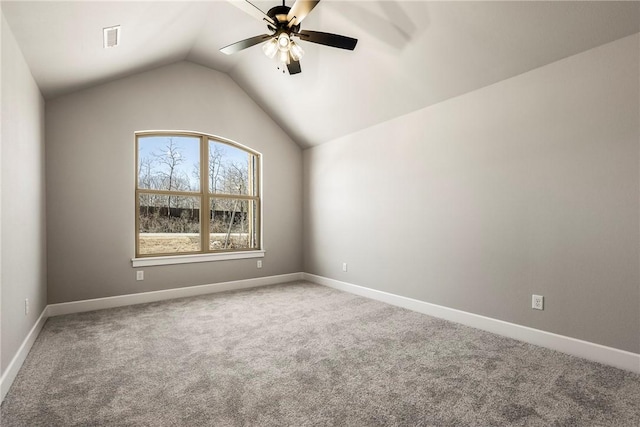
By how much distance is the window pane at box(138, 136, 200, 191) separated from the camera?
4.25m

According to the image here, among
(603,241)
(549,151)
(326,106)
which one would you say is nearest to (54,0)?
(326,106)

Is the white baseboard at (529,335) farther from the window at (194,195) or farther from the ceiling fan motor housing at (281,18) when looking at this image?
the ceiling fan motor housing at (281,18)

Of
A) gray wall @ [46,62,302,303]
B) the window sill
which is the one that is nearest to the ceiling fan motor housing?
gray wall @ [46,62,302,303]

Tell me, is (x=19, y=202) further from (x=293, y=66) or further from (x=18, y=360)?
(x=293, y=66)

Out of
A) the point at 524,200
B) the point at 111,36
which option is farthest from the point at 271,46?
the point at 524,200

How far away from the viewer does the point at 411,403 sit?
1.83 meters

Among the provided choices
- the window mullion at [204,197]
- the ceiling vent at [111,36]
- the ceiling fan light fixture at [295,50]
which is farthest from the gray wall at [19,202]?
the ceiling fan light fixture at [295,50]

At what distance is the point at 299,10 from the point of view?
7.11ft

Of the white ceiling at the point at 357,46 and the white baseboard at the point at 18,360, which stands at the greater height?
the white ceiling at the point at 357,46

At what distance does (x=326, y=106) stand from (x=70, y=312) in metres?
4.04

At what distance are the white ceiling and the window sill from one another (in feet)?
7.08

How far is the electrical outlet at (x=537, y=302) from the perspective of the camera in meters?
2.68

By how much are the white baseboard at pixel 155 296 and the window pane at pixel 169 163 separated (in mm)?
1447

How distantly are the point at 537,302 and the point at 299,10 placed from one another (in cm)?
305
